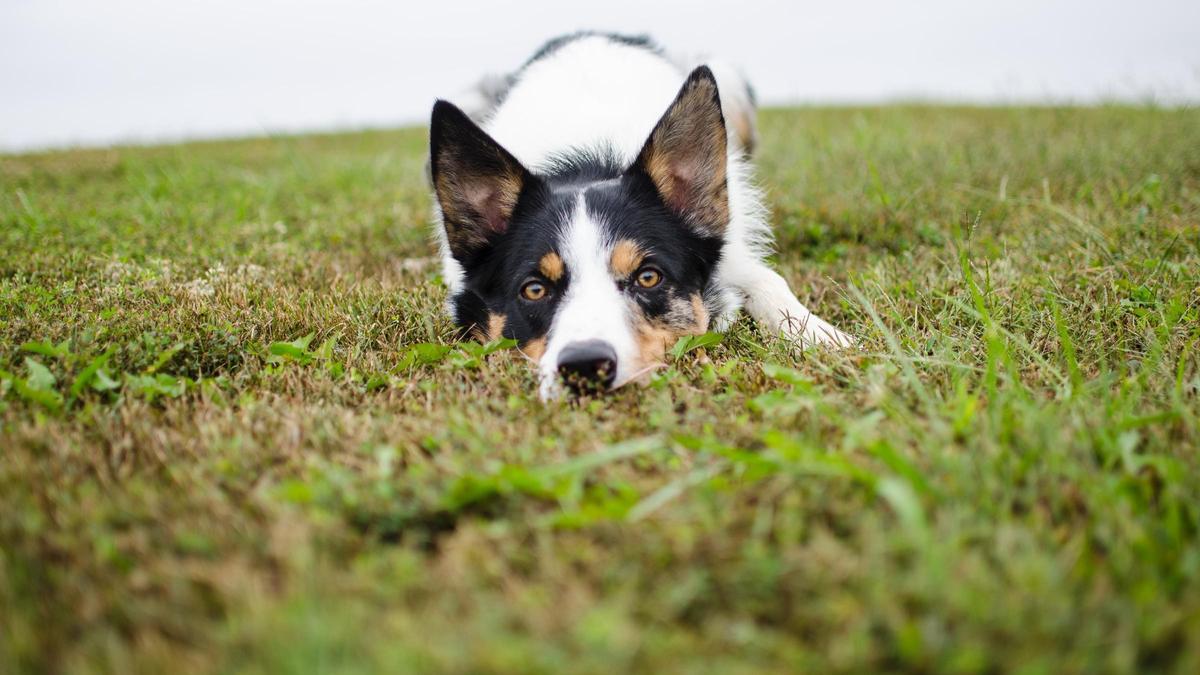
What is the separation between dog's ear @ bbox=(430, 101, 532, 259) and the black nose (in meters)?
0.97

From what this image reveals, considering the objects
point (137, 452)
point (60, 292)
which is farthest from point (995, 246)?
point (60, 292)

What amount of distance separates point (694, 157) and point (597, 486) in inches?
71.0

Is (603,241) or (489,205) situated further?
(489,205)

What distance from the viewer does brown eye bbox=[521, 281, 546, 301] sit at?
2.71 m

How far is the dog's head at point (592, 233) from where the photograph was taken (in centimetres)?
263

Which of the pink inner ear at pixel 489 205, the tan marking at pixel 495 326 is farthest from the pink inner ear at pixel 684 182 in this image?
the tan marking at pixel 495 326

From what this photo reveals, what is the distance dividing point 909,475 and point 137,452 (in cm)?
177

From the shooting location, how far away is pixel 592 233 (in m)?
2.72

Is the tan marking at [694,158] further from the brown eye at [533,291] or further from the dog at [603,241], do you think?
the brown eye at [533,291]

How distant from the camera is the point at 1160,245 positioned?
3336 mm

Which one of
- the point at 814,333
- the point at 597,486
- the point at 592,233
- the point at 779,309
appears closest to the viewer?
the point at 597,486

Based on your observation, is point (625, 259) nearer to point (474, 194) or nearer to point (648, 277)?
point (648, 277)

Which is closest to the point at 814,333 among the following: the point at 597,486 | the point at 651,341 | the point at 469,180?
the point at 651,341

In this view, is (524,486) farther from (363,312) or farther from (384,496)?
(363,312)
